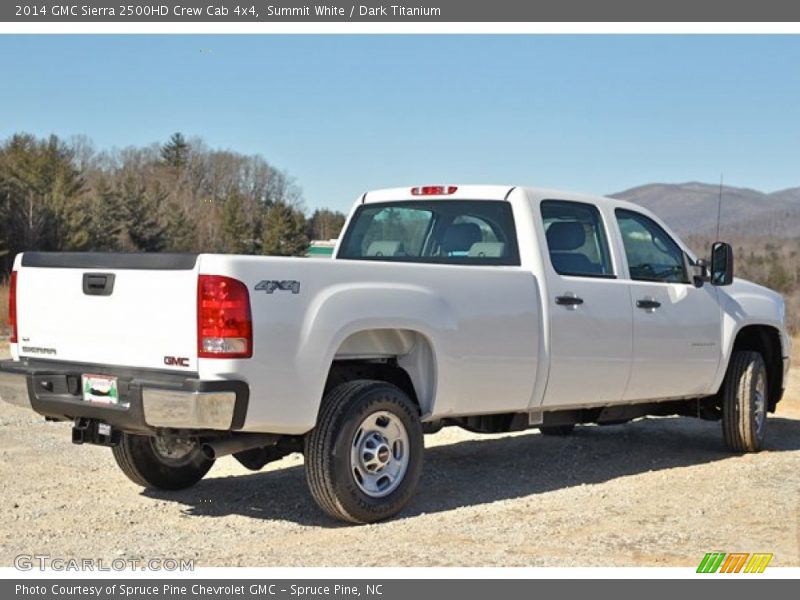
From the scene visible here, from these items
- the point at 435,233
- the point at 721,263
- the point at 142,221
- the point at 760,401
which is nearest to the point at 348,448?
the point at 435,233

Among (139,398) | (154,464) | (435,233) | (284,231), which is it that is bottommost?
(154,464)

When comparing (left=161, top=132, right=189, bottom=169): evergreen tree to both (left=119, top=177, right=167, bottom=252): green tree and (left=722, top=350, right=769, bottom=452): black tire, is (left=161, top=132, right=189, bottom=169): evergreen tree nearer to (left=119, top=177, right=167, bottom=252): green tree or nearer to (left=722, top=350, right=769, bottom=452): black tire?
(left=119, top=177, right=167, bottom=252): green tree

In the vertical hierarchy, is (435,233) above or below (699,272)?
above

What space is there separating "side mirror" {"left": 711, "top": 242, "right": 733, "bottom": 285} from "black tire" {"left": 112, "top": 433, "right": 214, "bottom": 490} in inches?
163

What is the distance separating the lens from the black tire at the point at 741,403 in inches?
358

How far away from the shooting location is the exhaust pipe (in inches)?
239

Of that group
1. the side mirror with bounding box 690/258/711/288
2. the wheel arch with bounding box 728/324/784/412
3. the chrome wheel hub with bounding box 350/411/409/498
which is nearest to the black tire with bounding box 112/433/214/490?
the chrome wheel hub with bounding box 350/411/409/498

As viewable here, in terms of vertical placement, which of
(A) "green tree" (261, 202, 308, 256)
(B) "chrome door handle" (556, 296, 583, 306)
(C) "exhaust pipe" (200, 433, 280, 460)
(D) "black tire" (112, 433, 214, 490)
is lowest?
(D) "black tire" (112, 433, 214, 490)

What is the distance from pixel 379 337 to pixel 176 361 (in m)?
1.32

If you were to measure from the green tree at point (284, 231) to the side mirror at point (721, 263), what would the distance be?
39.3 metres

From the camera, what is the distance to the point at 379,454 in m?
6.41

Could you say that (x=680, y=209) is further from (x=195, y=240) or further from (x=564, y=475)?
(x=564, y=475)

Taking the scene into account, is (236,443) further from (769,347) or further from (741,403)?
(769,347)

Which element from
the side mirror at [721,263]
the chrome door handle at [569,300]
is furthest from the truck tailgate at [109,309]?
the side mirror at [721,263]
